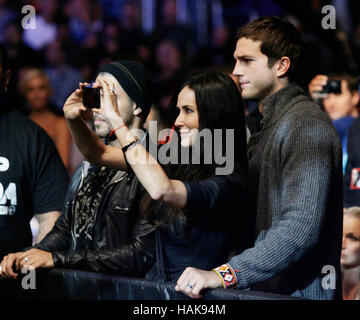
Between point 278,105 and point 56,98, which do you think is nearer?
point 278,105

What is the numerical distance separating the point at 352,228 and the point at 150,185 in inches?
83.2

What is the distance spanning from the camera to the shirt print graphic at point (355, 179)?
4.30 m

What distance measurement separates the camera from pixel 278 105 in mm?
2803

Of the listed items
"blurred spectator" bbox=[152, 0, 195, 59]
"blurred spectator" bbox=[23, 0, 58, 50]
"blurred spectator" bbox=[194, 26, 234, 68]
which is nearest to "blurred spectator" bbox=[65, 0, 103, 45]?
"blurred spectator" bbox=[23, 0, 58, 50]

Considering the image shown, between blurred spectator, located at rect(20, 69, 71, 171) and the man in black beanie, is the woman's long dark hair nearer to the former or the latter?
the man in black beanie

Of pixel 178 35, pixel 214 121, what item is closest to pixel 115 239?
pixel 214 121

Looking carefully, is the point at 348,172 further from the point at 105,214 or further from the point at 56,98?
the point at 56,98

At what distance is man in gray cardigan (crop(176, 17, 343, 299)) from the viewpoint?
2.42m

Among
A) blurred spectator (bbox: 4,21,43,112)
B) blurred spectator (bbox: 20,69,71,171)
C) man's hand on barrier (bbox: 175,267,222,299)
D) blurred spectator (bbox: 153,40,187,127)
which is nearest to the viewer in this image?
man's hand on barrier (bbox: 175,267,222,299)

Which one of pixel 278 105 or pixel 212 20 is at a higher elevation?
pixel 212 20

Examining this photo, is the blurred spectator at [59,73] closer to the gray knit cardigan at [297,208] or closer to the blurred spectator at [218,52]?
the blurred spectator at [218,52]

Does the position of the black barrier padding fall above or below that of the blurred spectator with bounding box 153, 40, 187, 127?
below

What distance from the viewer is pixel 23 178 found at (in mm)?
3598
